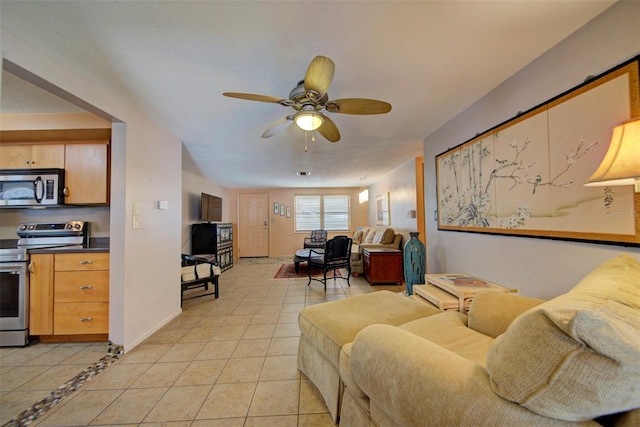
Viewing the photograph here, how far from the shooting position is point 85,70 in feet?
5.39

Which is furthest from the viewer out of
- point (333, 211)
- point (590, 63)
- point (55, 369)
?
point (333, 211)

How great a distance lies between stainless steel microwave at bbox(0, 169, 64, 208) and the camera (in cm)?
226

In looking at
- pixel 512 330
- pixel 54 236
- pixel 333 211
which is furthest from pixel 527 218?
pixel 333 211

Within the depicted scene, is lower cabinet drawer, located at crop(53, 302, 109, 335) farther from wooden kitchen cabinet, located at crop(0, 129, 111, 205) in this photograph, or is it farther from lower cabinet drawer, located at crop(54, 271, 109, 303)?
wooden kitchen cabinet, located at crop(0, 129, 111, 205)

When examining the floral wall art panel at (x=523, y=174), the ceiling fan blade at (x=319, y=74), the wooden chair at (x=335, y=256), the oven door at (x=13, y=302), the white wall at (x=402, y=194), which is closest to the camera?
the ceiling fan blade at (x=319, y=74)

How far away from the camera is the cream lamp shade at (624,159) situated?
0.93 m

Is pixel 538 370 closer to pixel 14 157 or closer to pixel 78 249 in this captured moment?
pixel 78 249

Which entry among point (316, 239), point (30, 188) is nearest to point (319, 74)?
point (30, 188)

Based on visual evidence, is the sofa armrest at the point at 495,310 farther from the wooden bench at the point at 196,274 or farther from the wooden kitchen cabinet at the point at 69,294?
the wooden bench at the point at 196,274

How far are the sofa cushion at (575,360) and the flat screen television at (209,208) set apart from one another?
5191 millimetres

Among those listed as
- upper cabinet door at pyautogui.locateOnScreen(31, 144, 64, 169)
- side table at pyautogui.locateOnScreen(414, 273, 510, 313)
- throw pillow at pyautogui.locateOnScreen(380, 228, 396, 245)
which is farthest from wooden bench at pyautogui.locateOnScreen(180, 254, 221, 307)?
throw pillow at pyautogui.locateOnScreen(380, 228, 396, 245)

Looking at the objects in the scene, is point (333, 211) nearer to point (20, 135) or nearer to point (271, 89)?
point (271, 89)

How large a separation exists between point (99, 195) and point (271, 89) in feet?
6.82

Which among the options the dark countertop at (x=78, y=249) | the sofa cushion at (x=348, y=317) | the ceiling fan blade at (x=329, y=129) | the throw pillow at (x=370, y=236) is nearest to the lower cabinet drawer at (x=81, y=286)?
the dark countertop at (x=78, y=249)
